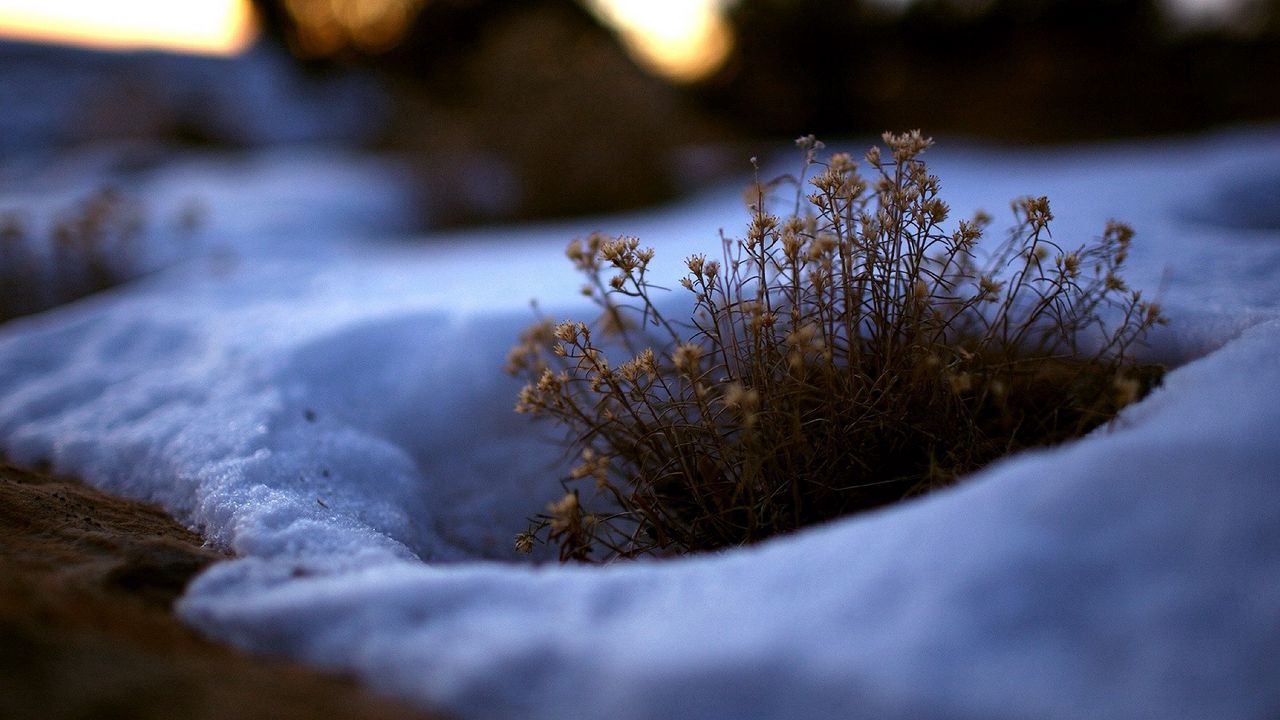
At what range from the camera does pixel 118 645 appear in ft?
3.59

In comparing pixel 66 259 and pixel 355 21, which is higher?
pixel 355 21

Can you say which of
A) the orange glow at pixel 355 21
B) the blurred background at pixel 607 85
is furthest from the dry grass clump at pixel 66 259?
the orange glow at pixel 355 21

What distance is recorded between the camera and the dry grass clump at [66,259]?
4145 mm

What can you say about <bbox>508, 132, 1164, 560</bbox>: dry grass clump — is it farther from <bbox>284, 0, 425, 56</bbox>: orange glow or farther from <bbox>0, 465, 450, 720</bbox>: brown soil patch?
<bbox>284, 0, 425, 56</bbox>: orange glow

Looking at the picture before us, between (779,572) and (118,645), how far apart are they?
0.99 metres

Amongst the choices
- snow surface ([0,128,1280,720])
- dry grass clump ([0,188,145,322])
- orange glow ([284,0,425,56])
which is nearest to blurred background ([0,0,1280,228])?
orange glow ([284,0,425,56])

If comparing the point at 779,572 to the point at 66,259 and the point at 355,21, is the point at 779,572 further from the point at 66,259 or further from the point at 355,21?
the point at 355,21

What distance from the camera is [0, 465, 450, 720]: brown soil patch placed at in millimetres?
964

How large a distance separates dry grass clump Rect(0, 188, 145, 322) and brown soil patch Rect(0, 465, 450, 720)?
323 cm

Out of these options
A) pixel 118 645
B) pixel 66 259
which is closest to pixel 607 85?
pixel 66 259

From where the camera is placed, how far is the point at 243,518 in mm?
1518

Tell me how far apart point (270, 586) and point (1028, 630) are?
47.7 inches

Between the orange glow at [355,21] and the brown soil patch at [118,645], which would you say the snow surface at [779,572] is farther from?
the orange glow at [355,21]

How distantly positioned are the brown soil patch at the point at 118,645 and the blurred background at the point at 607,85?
536cm
